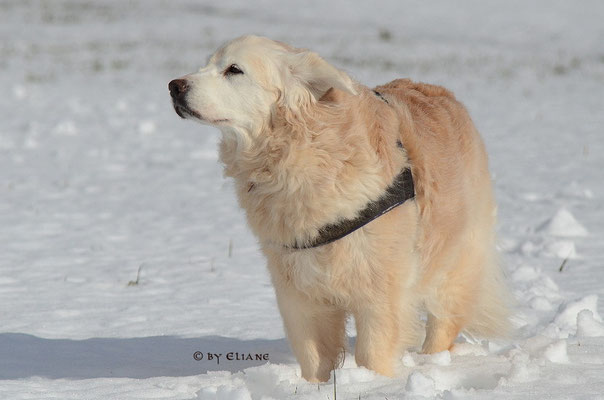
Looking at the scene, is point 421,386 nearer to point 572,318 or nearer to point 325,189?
point 325,189

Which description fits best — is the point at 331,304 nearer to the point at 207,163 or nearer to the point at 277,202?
the point at 277,202

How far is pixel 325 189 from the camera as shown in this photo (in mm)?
3623

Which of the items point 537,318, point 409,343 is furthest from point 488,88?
point 409,343

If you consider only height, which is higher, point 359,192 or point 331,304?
point 359,192

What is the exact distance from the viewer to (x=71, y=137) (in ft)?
36.6

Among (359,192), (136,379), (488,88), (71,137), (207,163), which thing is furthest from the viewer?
(488,88)

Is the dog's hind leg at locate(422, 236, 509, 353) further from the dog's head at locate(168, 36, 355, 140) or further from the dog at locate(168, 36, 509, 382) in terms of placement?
the dog's head at locate(168, 36, 355, 140)

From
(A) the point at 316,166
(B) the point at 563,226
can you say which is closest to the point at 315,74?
(A) the point at 316,166

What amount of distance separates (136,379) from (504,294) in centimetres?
207

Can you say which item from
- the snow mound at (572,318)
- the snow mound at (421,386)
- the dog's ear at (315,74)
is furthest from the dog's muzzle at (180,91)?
the snow mound at (572,318)

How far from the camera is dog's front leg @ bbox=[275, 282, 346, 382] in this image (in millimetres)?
3836

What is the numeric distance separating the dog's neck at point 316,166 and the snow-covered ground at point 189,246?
0.66m

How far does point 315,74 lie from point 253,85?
0.27 m

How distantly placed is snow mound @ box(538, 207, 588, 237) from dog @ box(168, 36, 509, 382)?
299 centimetres
